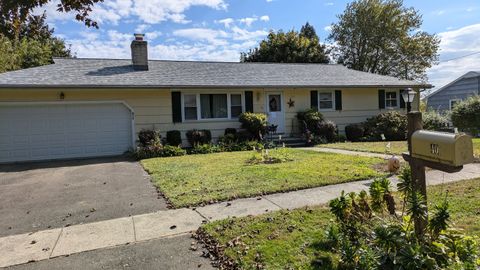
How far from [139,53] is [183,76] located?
8.06ft

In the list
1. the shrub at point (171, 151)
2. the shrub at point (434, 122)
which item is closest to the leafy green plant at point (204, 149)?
the shrub at point (171, 151)

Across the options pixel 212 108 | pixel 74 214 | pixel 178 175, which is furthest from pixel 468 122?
pixel 74 214

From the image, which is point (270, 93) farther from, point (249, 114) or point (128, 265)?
point (128, 265)

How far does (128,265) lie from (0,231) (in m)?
2.63

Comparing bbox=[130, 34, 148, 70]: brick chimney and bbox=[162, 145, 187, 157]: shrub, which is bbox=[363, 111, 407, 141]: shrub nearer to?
bbox=[162, 145, 187, 157]: shrub

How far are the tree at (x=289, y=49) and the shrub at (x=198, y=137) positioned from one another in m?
18.6

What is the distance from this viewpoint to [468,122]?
17.7 m

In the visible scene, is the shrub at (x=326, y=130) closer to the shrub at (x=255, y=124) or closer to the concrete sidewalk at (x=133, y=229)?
the shrub at (x=255, y=124)

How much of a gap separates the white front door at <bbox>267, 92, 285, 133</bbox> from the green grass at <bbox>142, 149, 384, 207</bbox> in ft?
18.7

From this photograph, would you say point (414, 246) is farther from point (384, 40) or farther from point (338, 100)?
point (384, 40)

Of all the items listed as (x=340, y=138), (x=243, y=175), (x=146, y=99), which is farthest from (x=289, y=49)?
(x=243, y=175)

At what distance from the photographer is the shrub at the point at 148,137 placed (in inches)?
523

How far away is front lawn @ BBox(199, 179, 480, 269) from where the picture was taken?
142 inches

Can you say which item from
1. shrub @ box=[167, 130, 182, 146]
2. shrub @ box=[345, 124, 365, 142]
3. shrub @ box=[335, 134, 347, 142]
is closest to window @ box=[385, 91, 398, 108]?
shrub @ box=[345, 124, 365, 142]
